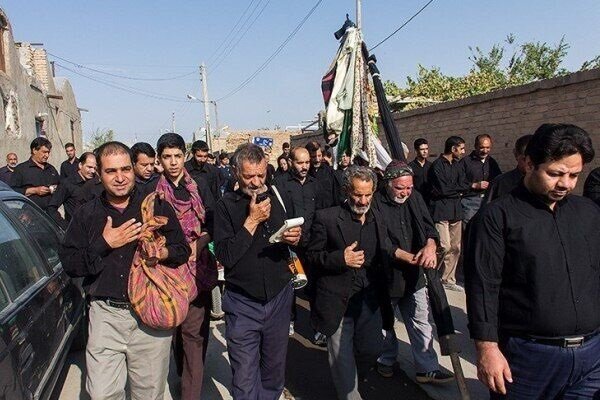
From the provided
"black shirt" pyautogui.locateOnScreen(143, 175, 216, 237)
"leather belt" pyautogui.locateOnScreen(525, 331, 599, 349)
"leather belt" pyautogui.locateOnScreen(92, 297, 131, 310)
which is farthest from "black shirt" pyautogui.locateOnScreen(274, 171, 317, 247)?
"leather belt" pyautogui.locateOnScreen(525, 331, 599, 349)

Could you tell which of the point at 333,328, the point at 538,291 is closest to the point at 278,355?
the point at 333,328

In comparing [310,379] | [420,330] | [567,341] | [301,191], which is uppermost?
[301,191]

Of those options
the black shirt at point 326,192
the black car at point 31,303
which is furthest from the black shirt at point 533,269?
the black shirt at point 326,192

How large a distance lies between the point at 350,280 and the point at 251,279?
72 centimetres

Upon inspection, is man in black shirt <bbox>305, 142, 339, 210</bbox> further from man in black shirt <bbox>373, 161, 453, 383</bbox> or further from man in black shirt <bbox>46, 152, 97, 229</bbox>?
man in black shirt <bbox>46, 152, 97, 229</bbox>

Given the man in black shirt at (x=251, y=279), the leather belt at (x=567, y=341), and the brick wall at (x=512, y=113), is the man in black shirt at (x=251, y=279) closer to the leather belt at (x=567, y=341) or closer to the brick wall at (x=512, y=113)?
the leather belt at (x=567, y=341)

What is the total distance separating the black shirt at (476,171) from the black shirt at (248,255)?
4.19m

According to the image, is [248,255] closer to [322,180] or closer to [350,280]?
[350,280]

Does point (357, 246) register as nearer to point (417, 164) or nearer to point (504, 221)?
point (504, 221)

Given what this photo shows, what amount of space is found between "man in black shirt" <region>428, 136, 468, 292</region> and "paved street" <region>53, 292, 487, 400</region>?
1597mm

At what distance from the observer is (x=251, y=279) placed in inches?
114

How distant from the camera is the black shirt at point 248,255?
289cm

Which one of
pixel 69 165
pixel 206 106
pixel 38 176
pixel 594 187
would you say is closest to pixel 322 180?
pixel 594 187

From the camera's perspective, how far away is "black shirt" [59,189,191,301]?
2.62 metres
